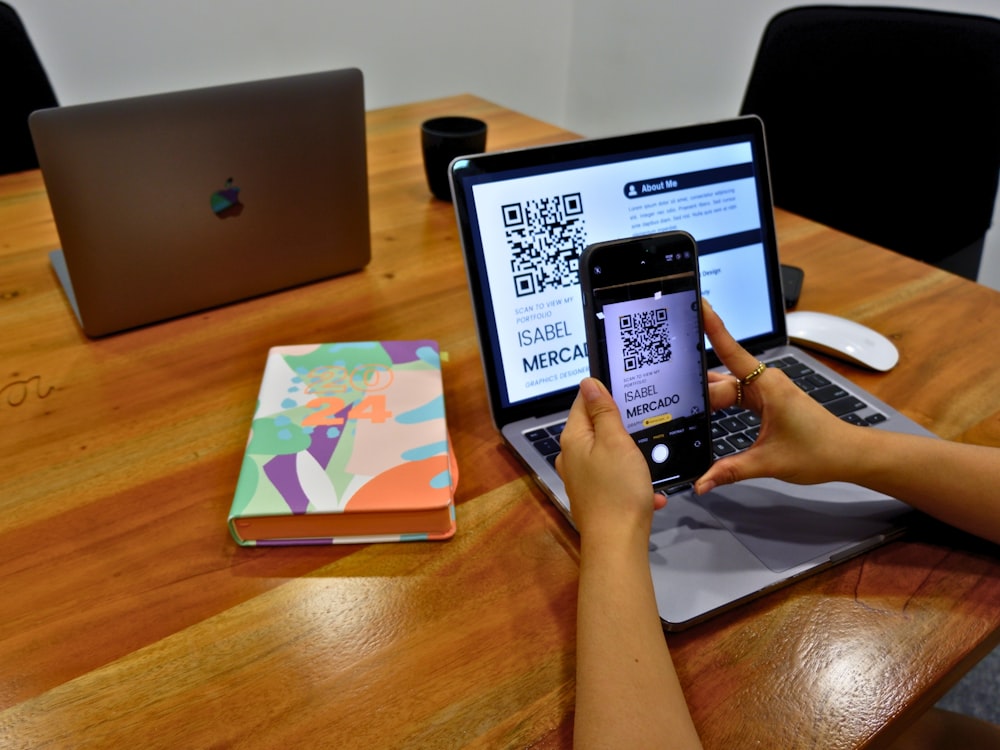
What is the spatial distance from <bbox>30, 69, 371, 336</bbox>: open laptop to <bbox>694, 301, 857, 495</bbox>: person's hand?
1.68 feet

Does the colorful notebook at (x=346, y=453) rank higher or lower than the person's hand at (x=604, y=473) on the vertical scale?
lower

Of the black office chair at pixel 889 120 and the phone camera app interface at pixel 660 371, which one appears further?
the black office chair at pixel 889 120

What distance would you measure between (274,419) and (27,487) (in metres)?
0.21

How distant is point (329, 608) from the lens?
534 mm

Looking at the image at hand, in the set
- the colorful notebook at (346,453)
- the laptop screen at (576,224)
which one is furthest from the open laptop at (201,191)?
the laptop screen at (576,224)

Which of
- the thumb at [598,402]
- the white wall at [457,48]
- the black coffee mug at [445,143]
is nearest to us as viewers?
the thumb at [598,402]

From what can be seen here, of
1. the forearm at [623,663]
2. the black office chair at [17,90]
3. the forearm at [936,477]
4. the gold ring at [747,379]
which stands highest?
the black office chair at [17,90]

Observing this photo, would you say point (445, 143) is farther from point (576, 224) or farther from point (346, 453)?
point (346, 453)

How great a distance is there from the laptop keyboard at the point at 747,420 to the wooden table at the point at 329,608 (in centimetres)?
4

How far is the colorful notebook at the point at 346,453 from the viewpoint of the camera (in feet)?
1.90

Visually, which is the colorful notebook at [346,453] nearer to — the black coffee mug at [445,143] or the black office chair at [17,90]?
the black coffee mug at [445,143]

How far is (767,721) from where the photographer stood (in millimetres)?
471

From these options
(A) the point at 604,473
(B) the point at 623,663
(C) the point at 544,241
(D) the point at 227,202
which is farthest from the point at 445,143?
(B) the point at 623,663

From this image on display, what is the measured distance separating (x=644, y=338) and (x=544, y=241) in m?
0.16
